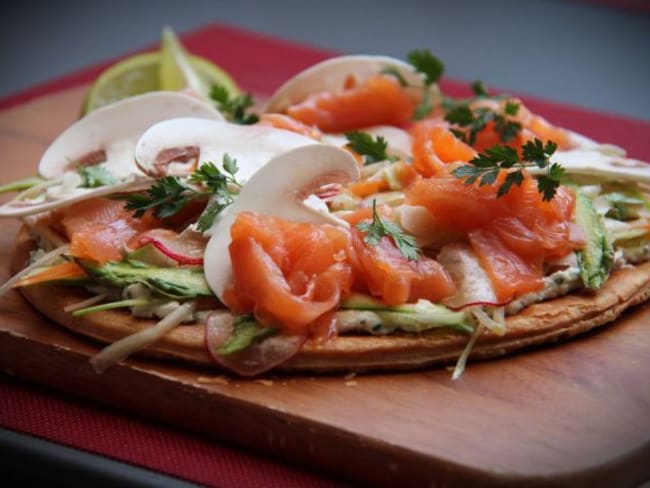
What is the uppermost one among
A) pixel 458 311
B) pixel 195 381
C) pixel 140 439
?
pixel 458 311

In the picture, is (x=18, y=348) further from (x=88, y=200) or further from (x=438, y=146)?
(x=438, y=146)

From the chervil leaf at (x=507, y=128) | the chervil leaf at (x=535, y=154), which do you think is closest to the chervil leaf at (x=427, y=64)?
the chervil leaf at (x=507, y=128)

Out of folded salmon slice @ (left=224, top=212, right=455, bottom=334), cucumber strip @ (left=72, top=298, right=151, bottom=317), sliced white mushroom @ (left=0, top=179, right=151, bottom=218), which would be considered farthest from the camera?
sliced white mushroom @ (left=0, top=179, right=151, bottom=218)

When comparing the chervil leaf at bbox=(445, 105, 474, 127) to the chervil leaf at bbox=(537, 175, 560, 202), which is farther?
the chervil leaf at bbox=(445, 105, 474, 127)

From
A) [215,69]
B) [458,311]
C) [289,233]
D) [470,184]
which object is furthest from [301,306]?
[215,69]

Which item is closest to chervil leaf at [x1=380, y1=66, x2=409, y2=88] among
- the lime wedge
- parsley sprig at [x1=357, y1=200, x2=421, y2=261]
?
the lime wedge

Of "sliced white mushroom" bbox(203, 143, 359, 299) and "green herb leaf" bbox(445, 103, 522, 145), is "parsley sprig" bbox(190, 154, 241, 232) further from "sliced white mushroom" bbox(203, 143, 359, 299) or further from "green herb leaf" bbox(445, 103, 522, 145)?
"green herb leaf" bbox(445, 103, 522, 145)

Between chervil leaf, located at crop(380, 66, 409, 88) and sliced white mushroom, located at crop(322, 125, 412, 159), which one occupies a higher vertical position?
chervil leaf, located at crop(380, 66, 409, 88)

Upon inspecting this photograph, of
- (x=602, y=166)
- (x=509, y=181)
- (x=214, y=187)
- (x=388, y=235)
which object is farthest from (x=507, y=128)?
(x=214, y=187)
